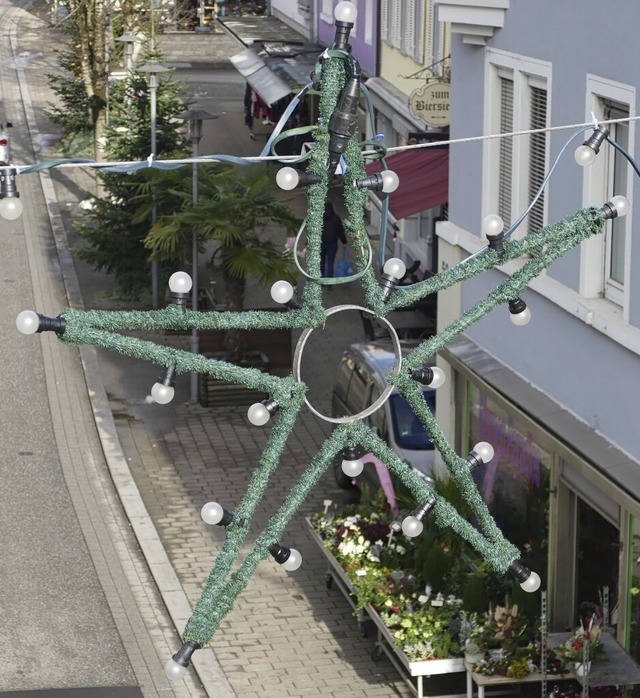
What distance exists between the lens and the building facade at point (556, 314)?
1060cm

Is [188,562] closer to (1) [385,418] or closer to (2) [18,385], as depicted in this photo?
(1) [385,418]

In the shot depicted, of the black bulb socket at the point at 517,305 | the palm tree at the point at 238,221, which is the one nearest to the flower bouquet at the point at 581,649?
the black bulb socket at the point at 517,305

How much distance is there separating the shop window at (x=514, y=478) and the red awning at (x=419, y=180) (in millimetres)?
4636

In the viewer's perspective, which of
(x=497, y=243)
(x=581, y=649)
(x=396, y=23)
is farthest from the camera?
(x=396, y=23)

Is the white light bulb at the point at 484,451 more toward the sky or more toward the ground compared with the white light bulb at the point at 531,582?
more toward the sky

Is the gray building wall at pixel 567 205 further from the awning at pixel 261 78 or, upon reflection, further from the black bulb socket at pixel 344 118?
the awning at pixel 261 78

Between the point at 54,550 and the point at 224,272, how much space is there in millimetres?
5790

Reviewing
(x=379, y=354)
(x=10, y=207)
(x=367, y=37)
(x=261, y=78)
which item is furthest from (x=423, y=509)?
(x=261, y=78)

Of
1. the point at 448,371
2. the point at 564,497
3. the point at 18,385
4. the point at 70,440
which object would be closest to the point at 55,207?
the point at 18,385

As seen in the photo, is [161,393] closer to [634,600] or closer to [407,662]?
[634,600]

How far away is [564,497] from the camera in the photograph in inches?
470

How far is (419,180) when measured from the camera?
62.6 ft

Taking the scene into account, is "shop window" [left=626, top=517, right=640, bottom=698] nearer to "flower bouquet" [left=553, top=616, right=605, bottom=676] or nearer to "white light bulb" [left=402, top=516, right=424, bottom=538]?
"flower bouquet" [left=553, top=616, right=605, bottom=676]

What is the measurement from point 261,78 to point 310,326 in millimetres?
26346
